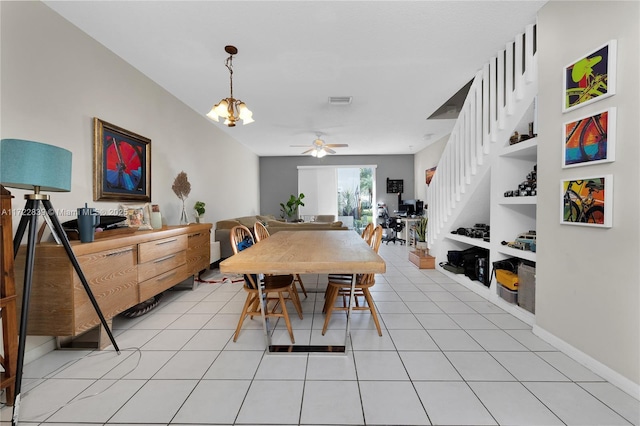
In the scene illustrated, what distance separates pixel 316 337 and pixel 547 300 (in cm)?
190

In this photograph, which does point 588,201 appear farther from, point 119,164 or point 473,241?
point 119,164

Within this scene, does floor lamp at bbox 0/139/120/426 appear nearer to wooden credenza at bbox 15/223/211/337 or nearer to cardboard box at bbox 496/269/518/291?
wooden credenza at bbox 15/223/211/337

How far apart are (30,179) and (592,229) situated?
3.42 metres

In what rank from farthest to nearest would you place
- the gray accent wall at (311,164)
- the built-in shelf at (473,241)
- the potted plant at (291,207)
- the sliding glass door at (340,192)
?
the sliding glass door at (340,192) → the gray accent wall at (311,164) → the potted plant at (291,207) → the built-in shelf at (473,241)

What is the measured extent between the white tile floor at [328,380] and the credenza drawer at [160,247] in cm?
64

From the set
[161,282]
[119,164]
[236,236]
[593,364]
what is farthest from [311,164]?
[593,364]

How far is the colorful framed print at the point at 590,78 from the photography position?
160 centimetres

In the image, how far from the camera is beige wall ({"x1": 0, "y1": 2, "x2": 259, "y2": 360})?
6.06 feet

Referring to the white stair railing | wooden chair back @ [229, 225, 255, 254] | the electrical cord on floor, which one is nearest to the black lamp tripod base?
the electrical cord on floor

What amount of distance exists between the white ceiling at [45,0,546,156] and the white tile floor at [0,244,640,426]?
2.70 metres

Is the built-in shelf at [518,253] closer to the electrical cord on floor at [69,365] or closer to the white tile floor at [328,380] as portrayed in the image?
the white tile floor at [328,380]

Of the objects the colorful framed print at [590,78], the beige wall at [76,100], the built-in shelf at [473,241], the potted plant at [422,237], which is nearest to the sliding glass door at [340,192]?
the potted plant at [422,237]

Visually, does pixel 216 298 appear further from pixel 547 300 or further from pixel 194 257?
pixel 547 300

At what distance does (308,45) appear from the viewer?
8.59 ft
